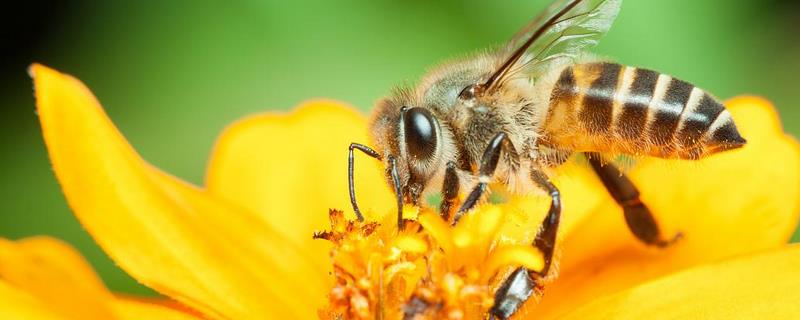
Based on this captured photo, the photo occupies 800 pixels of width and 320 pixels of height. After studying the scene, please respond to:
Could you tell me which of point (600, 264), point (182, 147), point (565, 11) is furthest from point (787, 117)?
point (182, 147)

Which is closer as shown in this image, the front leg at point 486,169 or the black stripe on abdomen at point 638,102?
the front leg at point 486,169

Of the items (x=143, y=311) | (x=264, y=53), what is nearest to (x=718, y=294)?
(x=143, y=311)

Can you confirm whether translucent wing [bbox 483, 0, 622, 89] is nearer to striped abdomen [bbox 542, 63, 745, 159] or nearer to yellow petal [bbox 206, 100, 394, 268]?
striped abdomen [bbox 542, 63, 745, 159]

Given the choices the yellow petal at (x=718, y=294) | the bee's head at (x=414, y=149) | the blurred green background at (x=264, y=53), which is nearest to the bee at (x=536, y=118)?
the bee's head at (x=414, y=149)

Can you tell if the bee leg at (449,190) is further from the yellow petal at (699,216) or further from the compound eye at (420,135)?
the yellow petal at (699,216)

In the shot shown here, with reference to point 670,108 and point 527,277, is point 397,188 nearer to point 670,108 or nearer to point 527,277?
point 527,277

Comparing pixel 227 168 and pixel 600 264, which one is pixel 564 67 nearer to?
pixel 600 264
